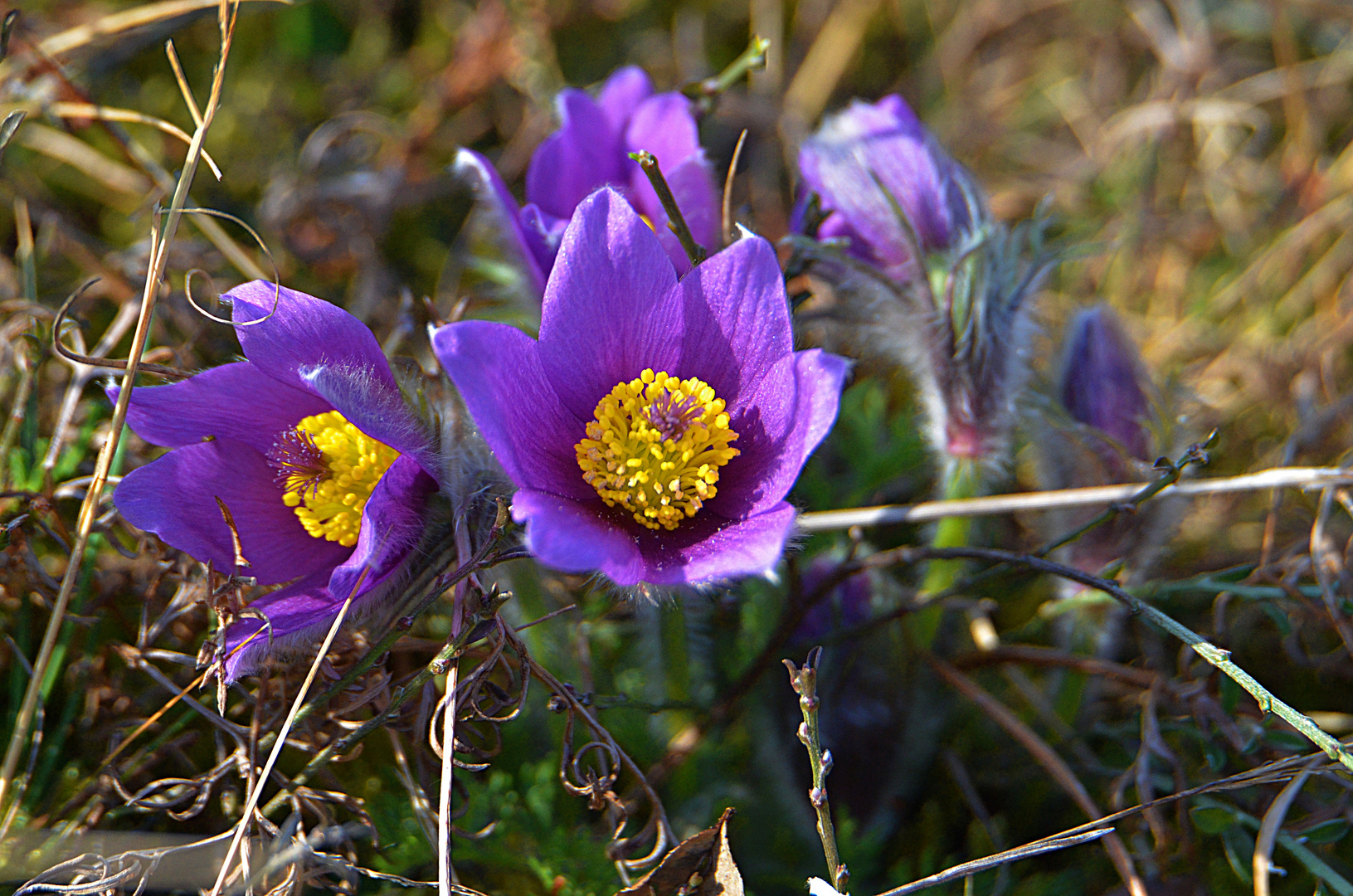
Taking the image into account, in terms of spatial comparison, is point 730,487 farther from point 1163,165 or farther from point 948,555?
point 1163,165

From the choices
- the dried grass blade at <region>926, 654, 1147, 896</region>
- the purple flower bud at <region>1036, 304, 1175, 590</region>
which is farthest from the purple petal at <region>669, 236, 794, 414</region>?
the dried grass blade at <region>926, 654, 1147, 896</region>

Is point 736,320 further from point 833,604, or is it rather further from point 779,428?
point 833,604

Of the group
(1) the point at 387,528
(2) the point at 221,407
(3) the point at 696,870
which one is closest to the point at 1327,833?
(3) the point at 696,870

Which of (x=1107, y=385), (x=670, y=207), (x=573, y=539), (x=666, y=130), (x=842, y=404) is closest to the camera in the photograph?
(x=573, y=539)

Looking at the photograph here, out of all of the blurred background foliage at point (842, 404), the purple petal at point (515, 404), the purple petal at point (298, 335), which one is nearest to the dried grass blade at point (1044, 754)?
the blurred background foliage at point (842, 404)

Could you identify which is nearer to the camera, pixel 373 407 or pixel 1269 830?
pixel 373 407

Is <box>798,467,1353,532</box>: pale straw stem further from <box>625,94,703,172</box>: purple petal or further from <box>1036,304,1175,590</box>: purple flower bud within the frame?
<box>625,94,703,172</box>: purple petal
